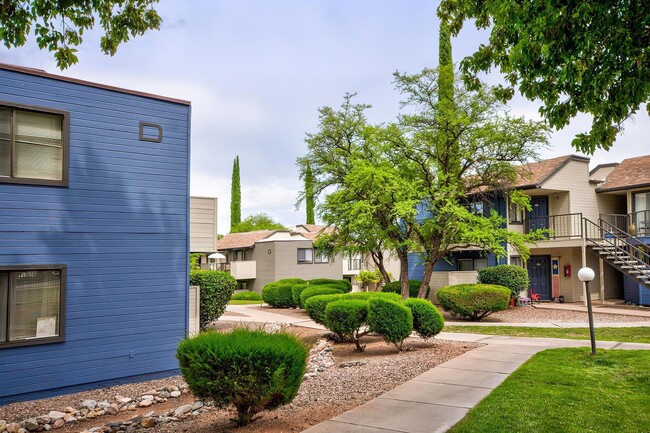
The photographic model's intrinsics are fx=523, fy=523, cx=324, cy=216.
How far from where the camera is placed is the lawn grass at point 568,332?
44.6 ft

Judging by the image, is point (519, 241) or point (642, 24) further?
point (519, 241)

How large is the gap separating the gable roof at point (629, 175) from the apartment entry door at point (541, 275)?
450cm

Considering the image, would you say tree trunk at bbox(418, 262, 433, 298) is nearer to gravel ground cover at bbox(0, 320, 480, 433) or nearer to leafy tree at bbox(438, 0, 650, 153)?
gravel ground cover at bbox(0, 320, 480, 433)

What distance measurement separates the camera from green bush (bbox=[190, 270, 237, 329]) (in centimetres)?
1520

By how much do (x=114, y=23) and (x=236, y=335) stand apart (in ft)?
21.2

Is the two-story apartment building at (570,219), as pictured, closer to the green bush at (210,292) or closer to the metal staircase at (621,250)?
the metal staircase at (621,250)

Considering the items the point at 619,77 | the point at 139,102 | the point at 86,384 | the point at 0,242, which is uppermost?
the point at 139,102

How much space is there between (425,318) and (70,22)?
30.5 feet

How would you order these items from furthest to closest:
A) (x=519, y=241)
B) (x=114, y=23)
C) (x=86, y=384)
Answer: (x=519, y=241), (x=86, y=384), (x=114, y=23)

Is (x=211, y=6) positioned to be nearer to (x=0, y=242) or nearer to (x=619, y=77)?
(x=0, y=242)

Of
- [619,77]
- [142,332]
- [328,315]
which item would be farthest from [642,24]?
[142,332]

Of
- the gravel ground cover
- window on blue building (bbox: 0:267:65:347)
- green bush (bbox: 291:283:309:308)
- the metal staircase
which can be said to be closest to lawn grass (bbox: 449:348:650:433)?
the gravel ground cover

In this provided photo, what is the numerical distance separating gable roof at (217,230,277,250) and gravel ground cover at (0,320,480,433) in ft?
94.6

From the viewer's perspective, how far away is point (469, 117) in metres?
21.1
